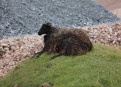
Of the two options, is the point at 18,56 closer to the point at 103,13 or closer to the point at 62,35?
the point at 62,35

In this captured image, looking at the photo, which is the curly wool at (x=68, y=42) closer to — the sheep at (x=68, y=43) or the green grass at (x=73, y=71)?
the sheep at (x=68, y=43)

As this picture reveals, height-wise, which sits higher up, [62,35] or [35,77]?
[62,35]

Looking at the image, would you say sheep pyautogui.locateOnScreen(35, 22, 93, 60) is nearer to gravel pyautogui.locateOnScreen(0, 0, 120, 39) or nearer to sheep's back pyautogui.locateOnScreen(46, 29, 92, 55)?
sheep's back pyautogui.locateOnScreen(46, 29, 92, 55)

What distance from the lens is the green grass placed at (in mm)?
8281

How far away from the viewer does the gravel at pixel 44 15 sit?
767 inches

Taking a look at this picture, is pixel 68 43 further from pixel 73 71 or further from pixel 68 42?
pixel 73 71

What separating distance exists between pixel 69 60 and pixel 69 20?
1196 cm

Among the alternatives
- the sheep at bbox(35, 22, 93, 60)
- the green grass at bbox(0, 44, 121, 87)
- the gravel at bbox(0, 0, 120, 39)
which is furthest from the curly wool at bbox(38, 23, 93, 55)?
the gravel at bbox(0, 0, 120, 39)

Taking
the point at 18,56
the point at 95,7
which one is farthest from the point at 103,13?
the point at 18,56

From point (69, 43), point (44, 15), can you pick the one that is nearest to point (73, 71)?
point (69, 43)

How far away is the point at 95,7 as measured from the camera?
24.2 meters

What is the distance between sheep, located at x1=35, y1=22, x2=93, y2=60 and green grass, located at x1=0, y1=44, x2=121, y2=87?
186 mm

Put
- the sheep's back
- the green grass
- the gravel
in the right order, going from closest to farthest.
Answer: the green grass
the sheep's back
the gravel

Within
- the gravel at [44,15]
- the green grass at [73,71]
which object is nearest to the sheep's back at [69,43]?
the green grass at [73,71]
